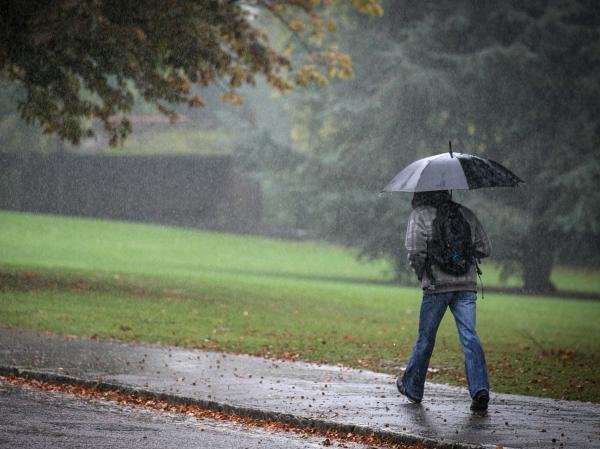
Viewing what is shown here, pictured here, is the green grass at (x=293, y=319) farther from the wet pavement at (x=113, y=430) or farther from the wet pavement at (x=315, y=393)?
the wet pavement at (x=113, y=430)

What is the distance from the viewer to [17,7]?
1877 cm

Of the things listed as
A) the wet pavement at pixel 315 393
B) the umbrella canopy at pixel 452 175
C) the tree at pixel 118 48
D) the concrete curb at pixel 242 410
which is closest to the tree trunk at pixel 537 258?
the tree at pixel 118 48

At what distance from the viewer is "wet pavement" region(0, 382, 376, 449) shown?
7.46m

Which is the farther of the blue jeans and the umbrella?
the blue jeans

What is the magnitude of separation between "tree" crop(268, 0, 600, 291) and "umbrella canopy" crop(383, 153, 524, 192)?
74.8 feet

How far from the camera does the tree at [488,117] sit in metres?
33.2

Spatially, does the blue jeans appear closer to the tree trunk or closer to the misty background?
the misty background

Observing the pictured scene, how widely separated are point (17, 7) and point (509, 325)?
36.0ft

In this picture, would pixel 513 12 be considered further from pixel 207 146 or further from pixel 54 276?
A: pixel 207 146

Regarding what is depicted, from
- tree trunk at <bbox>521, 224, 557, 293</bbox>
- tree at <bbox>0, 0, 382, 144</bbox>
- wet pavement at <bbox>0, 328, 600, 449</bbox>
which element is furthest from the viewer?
tree trunk at <bbox>521, 224, 557, 293</bbox>

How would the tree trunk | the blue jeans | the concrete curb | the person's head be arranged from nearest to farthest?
the concrete curb → the blue jeans → the person's head → the tree trunk

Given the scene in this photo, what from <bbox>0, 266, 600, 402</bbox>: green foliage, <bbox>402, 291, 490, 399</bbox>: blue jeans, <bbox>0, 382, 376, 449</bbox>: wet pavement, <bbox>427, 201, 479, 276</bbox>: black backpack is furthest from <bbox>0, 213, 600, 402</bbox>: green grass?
<bbox>0, 382, 376, 449</bbox>: wet pavement

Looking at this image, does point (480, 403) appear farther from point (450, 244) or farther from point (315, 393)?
point (315, 393)

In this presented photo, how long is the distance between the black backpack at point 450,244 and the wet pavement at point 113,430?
6.81 feet
